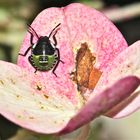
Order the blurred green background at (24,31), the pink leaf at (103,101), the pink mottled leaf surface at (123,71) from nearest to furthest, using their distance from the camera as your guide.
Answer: the pink leaf at (103,101)
the pink mottled leaf surface at (123,71)
the blurred green background at (24,31)

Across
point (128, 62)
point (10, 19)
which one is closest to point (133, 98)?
point (128, 62)

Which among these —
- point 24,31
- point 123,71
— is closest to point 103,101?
point 123,71

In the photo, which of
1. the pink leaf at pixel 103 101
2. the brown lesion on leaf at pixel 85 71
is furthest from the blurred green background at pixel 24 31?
the pink leaf at pixel 103 101

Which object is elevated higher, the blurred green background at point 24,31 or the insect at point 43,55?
the insect at point 43,55

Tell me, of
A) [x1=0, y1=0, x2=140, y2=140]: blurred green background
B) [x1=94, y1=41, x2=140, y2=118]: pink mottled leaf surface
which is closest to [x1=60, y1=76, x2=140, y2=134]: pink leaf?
[x1=94, y1=41, x2=140, y2=118]: pink mottled leaf surface

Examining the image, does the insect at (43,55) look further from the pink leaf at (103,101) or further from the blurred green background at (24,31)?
the blurred green background at (24,31)

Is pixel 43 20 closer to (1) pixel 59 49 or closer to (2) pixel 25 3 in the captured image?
(1) pixel 59 49

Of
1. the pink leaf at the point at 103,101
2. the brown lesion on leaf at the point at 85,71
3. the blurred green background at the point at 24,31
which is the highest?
the pink leaf at the point at 103,101

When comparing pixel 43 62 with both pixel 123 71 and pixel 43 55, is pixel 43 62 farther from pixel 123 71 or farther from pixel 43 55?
pixel 123 71

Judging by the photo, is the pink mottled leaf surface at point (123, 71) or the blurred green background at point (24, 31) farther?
the blurred green background at point (24, 31)
